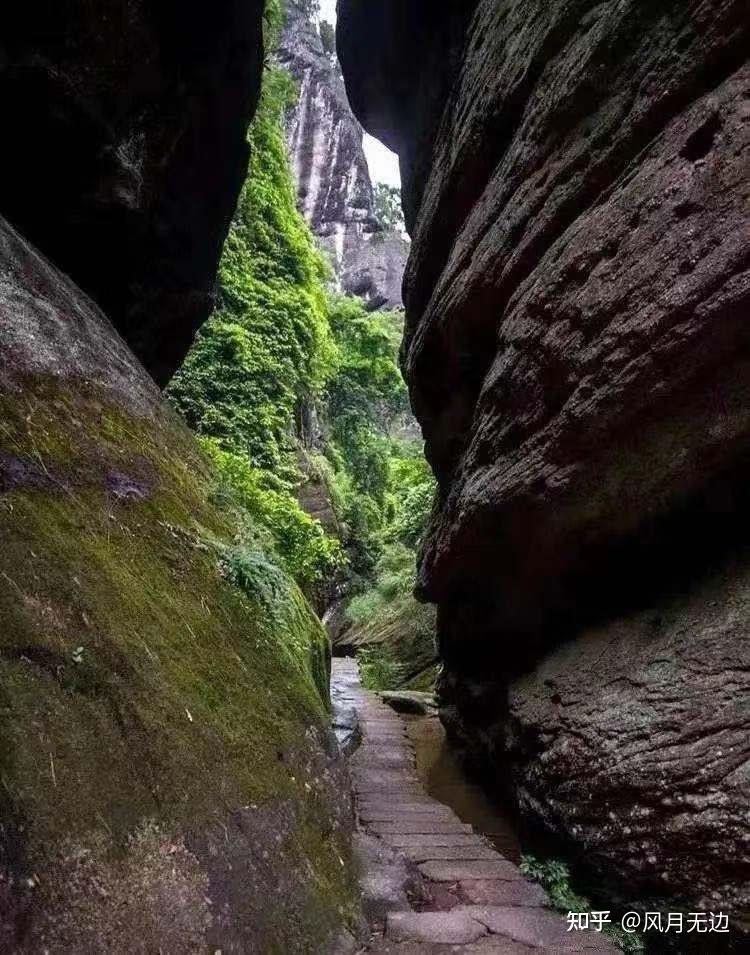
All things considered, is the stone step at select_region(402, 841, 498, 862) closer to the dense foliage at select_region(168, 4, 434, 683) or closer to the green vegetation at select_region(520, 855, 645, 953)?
the green vegetation at select_region(520, 855, 645, 953)

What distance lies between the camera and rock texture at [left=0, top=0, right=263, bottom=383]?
5.75 metres

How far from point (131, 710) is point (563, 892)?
10.5 ft

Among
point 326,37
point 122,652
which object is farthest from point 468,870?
point 326,37

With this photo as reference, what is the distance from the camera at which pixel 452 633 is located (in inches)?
324

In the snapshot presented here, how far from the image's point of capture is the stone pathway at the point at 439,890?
3.45 metres

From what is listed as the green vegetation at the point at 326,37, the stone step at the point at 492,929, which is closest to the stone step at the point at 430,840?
the stone step at the point at 492,929

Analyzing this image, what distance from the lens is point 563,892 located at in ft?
13.5

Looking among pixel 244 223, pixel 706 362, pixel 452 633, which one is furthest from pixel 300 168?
pixel 706 362

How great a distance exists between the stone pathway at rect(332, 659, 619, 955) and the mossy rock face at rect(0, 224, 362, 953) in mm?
407

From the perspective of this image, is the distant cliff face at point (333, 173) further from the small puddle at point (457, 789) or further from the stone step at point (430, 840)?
the stone step at point (430, 840)

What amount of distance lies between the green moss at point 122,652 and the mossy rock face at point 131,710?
0.03ft

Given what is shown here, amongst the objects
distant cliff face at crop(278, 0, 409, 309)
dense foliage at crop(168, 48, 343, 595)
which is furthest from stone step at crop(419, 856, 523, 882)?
distant cliff face at crop(278, 0, 409, 309)

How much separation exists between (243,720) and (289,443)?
476 inches

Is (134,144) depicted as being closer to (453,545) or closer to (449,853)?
(453,545)
